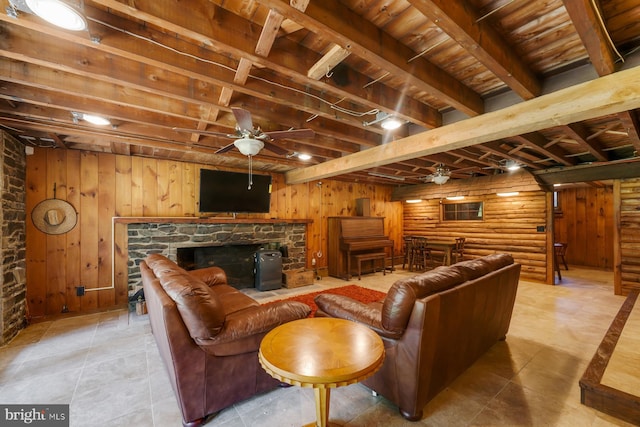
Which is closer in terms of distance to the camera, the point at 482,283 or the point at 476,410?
the point at 476,410

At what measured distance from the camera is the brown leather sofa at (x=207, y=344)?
164 cm

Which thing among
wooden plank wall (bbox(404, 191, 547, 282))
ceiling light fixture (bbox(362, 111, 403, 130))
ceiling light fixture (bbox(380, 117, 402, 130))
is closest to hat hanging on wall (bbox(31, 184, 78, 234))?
ceiling light fixture (bbox(362, 111, 403, 130))

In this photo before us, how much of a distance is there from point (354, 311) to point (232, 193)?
3644 millimetres

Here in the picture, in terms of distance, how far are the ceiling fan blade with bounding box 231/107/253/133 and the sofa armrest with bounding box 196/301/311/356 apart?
1473mm

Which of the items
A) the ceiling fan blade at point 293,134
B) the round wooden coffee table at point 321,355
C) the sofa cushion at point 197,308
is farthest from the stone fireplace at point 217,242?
the round wooden coffee table at point 321,355

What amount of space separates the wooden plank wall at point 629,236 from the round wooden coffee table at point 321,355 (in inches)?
224

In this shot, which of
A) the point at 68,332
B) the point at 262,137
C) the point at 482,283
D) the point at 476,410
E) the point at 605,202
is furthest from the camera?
the point at 605,202

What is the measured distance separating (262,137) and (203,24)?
1.08 m

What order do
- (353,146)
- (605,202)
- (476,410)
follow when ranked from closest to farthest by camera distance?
(476,410)
(353,146)
(605,202)

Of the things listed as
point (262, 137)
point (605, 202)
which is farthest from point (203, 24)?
point (605, 202)

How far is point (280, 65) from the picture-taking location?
1.70 m

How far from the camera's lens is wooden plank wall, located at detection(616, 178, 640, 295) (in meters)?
4.44

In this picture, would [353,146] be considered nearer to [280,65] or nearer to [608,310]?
[280,65]

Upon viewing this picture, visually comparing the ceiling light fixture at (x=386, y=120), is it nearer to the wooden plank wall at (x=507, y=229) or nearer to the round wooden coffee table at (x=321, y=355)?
the round wooden coffee table at (x=321, y=355)
